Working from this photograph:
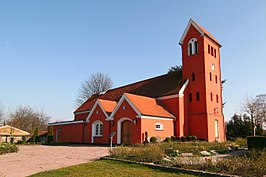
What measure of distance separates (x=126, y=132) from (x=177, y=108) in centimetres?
670

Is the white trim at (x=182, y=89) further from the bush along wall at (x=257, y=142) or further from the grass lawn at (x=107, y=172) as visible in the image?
the grass lawn at (x=107, y=172)

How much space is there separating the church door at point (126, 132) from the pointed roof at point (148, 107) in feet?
7.23

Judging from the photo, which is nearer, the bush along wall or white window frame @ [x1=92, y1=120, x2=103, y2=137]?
the bush along wall

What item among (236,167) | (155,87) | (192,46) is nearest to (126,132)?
(155,87)

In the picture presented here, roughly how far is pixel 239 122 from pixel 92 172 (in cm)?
3166

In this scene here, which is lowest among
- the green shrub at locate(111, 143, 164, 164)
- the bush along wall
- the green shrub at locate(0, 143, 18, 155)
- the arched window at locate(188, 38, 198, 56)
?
the green shrub at locate(0, 143, 18, 155)

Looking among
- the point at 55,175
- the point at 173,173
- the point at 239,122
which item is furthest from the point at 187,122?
the point at 55,175

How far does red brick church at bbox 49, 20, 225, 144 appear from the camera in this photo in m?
24.2

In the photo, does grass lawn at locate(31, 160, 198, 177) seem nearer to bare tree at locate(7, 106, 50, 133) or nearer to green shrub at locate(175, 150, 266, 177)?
green shrub at locate(175, 150, 266, 177)

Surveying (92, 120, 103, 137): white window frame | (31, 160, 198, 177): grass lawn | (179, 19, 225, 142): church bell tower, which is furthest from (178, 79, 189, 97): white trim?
(31, 160, 198, 177): grass lawn

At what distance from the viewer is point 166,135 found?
25.0 m

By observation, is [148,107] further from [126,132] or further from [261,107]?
[261,107]

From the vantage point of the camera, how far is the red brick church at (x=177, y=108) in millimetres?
24219

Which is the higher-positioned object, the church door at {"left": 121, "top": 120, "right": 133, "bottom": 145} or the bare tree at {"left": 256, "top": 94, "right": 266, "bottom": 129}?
the bare tree at {"left": 256, "top": 94, "right": 266, "bottom": 129}
